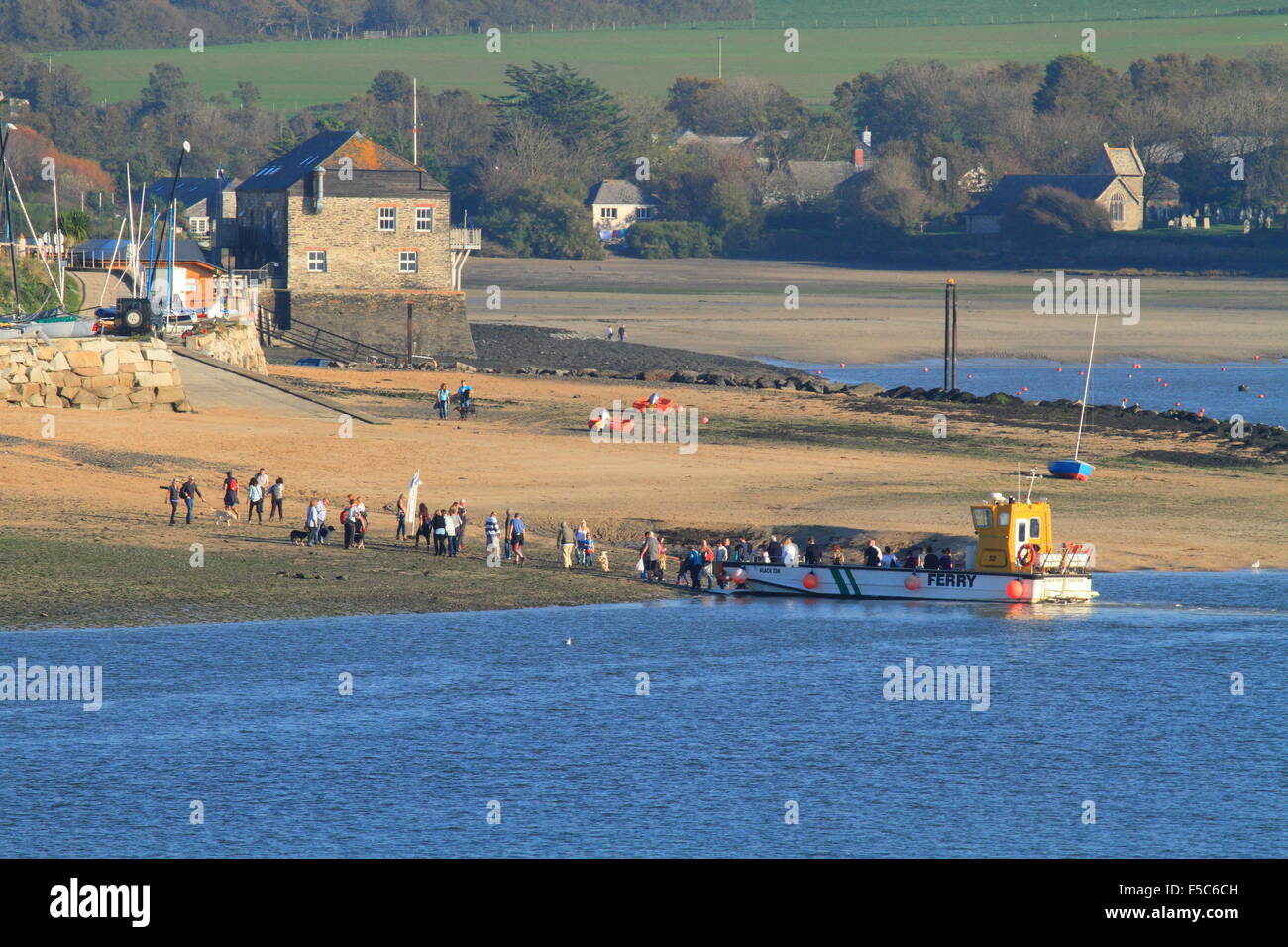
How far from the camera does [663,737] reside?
1296 inches

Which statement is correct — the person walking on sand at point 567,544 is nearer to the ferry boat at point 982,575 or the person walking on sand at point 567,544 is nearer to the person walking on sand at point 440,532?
the person walking on sand at point 440,532

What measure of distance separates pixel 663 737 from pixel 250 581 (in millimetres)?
12915

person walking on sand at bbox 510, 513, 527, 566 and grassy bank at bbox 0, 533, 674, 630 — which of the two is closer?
grassy bank at bbox 0, 533, 674, 630

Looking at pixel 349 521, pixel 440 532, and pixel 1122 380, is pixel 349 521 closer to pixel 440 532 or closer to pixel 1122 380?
pixel 440 532

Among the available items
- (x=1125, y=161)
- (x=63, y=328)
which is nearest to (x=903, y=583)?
(x=63, y=328)

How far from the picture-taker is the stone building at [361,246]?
296 feet

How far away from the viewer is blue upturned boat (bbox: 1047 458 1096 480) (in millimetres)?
55375

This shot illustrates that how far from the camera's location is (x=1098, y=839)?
91.5 ft

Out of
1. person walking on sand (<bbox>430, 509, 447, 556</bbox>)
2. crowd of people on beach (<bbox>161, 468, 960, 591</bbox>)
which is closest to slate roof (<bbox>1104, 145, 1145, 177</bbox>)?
crowd of people on beach (<bbox>161, 468, 960, 591</bbox>)

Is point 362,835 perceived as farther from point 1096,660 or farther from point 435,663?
point 1096,660

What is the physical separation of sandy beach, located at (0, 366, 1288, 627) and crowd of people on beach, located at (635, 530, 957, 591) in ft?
2.62

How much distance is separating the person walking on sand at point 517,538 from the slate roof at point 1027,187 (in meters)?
127

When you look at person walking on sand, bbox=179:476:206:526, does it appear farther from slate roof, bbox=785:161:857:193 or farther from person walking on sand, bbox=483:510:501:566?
slate roof, bbox=785:161:857:193

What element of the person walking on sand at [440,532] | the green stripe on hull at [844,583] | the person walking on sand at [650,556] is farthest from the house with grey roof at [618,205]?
the green stripe on hull at [844,583]
